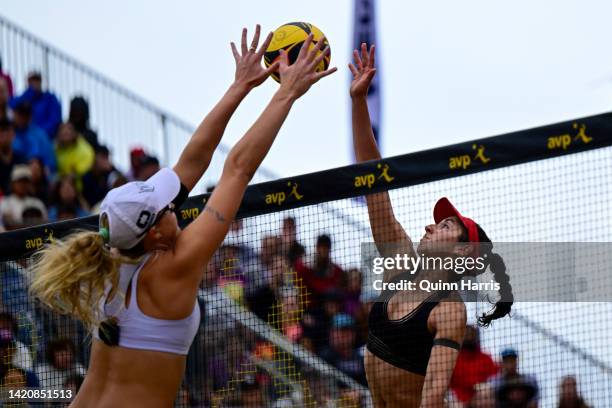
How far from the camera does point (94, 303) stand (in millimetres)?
4734

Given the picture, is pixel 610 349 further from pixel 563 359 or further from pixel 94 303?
pixel 94 303

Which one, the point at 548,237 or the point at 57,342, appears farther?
the point at 57,342

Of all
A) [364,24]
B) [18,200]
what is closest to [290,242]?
[18,200]

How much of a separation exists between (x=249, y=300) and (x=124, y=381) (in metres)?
3.02

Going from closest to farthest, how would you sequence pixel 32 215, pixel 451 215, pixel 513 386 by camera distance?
pixel 451 215
pixel 513 386
pixel 32 215

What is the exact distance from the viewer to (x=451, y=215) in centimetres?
581

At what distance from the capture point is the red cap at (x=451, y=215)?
573 centimetres

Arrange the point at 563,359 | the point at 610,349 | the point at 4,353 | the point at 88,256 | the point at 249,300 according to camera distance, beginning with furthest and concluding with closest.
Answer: the point at 249,300 → the point at 4,353 → the point at 563,359 → the point at 610,349 → the point at 88,256

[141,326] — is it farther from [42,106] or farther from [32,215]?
[42,106]

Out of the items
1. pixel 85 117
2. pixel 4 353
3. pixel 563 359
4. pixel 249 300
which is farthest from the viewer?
pixel 85 117

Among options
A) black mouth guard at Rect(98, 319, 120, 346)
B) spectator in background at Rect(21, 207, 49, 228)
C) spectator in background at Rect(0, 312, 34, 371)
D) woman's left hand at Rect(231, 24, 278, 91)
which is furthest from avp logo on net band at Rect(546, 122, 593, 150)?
spectator in background at Rect(21, 207, 49, 228)

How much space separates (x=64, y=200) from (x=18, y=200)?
71 cm

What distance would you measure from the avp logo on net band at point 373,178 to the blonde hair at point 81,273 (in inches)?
64.2

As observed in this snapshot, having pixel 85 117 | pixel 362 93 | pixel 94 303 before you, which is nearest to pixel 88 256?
pixel 94 303
